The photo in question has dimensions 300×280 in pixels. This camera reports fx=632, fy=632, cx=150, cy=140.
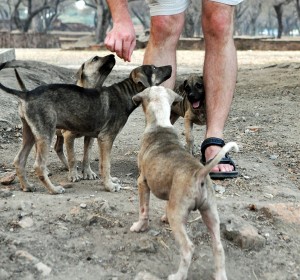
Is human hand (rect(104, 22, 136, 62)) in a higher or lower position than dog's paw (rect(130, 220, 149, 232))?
higher

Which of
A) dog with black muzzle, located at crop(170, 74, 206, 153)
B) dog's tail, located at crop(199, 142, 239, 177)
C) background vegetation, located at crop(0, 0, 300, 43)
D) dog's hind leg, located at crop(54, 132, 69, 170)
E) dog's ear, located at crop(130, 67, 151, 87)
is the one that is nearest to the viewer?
dog's tail, located at crop(199, 142, 239, 177)

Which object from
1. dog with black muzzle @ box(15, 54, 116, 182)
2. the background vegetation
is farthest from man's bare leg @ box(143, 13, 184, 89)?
the background vegetation

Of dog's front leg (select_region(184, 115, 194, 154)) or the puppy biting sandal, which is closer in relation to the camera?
the puppy biting sandal

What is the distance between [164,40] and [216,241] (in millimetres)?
2318

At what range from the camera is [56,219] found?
359 cm

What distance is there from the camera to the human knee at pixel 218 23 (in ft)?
15.7

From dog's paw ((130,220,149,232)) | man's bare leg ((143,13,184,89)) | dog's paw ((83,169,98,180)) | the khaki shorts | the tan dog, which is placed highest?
the khaki shorts

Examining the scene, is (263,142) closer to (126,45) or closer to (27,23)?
(126,45)

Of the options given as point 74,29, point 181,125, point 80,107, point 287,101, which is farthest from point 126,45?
point 74,29

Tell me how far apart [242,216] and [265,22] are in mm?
90135

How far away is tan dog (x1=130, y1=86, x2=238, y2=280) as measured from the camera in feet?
9.95

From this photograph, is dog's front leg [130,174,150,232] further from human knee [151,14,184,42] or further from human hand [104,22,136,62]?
human knee [151,14,184,42]

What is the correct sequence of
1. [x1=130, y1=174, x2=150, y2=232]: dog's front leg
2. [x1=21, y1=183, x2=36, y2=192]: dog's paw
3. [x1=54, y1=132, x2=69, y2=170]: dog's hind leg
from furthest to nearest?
1. [x1=54, y1=132, x2=69, y2=170]: dog's hind leg
2. [x1=21, y1=183, x2=36, y2=192]: dog's paw
3. [x1=130, y1=174, x2=150, y2=232]: dog's front leg

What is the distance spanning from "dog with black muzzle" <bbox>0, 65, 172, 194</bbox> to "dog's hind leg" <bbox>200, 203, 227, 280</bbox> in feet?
4.37
